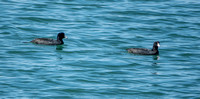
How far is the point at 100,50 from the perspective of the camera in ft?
80.4

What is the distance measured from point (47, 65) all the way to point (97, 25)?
10.3 m

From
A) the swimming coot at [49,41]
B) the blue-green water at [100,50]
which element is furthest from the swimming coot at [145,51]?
the swimming coot at [49,41]

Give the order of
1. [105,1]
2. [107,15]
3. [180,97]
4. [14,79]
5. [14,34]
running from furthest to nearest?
[105,1] → [107,15] → [14,34] → [14,79] → [180,97]

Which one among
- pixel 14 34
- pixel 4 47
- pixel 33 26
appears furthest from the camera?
pixel 33 26

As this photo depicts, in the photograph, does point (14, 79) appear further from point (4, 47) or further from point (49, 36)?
point (49, 36)

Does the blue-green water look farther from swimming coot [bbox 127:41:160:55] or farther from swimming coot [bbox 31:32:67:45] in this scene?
swimming coot [bbox 31:32:67:45]

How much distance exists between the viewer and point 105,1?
38594 mm

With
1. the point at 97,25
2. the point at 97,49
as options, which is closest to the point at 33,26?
the point at 97,25

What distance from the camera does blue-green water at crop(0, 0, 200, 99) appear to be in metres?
17.9

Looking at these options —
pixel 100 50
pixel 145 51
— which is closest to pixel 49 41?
pixel 100 50

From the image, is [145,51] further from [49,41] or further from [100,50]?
[49,41]

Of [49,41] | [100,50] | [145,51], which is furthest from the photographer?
[49,41]

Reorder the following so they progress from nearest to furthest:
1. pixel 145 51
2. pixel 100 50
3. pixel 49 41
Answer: pixel 145 51 < pixel 100 50 < pixel 49 41

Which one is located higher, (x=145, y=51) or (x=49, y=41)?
(x=49, y=41)
